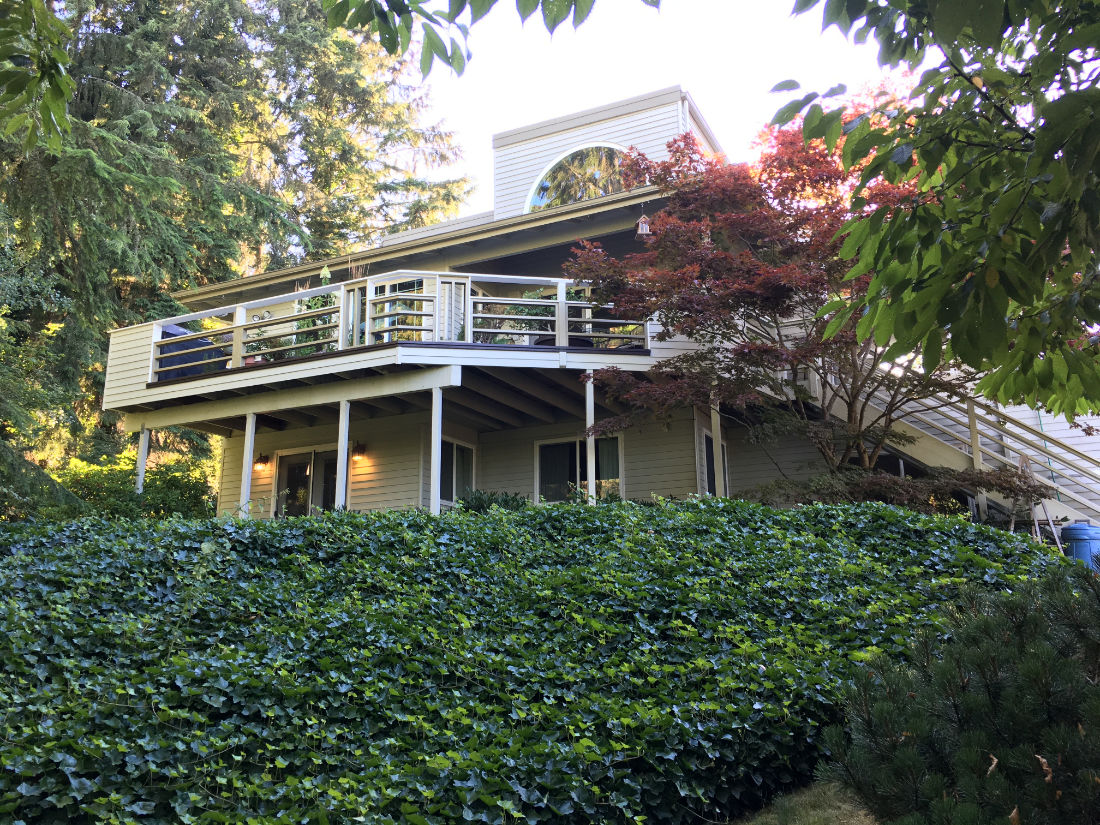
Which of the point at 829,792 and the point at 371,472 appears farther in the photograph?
the point at 371,472

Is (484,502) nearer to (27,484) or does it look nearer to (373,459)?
(373,459)

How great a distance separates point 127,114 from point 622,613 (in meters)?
21.5

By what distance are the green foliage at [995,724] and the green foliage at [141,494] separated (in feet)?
35.1

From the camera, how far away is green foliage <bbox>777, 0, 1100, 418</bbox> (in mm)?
2740

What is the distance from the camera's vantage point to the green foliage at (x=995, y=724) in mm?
2818

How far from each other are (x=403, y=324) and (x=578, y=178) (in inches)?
223

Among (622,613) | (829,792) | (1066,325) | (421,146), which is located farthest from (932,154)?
(421,146)

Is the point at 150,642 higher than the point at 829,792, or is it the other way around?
the point at 150,642

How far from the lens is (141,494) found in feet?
41.4

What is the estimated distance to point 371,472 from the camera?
44.9ft

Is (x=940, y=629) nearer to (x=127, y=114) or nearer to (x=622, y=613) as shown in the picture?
(x=622, y=613)

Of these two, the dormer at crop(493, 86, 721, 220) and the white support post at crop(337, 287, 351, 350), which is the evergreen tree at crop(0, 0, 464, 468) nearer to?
the white support post at crop(337, 287, 351, 350)

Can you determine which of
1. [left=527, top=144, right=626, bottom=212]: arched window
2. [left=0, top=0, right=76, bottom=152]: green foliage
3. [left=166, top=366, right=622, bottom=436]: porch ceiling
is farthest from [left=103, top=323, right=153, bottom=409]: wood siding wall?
[left=0, top=0, right=76, bottom=152]: green foliage

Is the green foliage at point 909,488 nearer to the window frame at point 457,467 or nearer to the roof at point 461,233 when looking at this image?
the roof at point 461,233
